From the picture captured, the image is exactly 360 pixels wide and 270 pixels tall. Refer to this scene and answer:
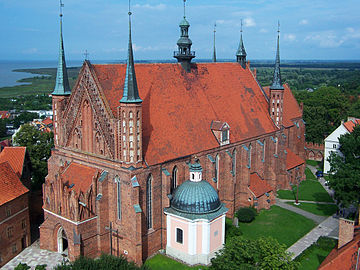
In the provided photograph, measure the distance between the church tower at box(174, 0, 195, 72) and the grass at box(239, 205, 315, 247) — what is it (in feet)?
63.6

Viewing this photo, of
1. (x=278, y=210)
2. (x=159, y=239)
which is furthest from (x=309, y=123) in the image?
(x=159, y=239)

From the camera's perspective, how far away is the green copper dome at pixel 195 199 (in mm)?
33250

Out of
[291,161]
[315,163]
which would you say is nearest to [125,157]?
[291,161]

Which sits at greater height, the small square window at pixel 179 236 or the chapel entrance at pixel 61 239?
the small square window at pixel 179 236

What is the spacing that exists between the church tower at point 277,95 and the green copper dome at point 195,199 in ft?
69.7

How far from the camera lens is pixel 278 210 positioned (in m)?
46.0

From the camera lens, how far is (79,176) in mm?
35281

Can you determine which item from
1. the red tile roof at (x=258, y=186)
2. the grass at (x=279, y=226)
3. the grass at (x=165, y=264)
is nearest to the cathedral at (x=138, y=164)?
the grass at (x=165, y=264)

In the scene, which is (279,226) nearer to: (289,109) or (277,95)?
(277,95)

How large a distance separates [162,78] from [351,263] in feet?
81.1

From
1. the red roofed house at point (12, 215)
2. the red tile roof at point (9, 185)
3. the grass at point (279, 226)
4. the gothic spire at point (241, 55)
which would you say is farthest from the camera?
the gothic spire at point (241, 55)

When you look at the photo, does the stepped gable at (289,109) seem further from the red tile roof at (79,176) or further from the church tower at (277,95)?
the red tile roof at (79,176)

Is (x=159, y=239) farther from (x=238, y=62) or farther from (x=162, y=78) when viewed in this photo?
(x=238, y=62)

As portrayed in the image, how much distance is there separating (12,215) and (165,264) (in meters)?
15.3
